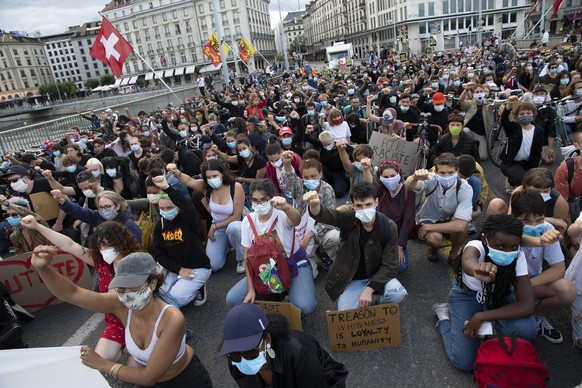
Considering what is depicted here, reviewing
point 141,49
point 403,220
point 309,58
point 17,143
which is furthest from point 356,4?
point 403,220

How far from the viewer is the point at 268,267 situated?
3.59 meters

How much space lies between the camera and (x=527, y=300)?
2791 millimetres

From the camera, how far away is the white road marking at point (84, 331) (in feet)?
13.4

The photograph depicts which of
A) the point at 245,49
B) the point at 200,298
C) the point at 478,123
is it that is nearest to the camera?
the point at 200,298

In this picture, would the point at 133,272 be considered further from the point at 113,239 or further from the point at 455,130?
the point at 455,130

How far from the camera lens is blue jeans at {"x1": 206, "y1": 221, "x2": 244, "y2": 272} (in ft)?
16.4

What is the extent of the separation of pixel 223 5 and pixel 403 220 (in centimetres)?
8781

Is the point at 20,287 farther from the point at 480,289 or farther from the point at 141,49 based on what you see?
the point at 141,49

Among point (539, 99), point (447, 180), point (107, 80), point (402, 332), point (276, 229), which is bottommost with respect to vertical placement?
point (402, 332)

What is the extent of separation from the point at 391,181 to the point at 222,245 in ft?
8.21

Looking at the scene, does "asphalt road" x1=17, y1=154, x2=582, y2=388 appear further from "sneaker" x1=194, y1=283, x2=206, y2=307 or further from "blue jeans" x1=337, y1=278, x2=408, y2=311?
"blue jeans" x1=337, y1=278, x2=408, y2=311

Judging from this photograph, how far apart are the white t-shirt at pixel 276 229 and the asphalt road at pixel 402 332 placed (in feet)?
2.74

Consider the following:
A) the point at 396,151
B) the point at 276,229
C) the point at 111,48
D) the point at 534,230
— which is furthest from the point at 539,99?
the point at 111,48

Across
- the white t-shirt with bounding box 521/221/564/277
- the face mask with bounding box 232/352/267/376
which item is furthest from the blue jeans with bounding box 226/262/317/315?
the white t-shirt with bounding box 521/221/564/277
